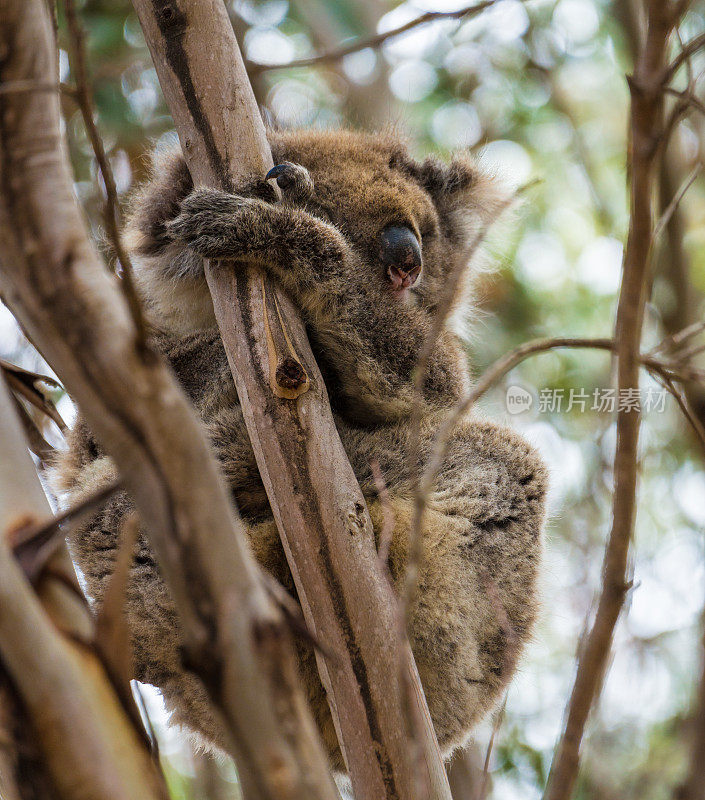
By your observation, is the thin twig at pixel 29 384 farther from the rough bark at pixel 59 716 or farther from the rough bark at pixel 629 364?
the rough bark at pixel 629 364

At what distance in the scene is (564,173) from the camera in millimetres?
6219

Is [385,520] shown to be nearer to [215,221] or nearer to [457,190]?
[215,221]

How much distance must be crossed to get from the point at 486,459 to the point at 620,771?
2774mm

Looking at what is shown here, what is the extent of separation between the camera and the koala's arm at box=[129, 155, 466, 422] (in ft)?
6.43

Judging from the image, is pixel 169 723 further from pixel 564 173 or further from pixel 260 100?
pixel 564 173

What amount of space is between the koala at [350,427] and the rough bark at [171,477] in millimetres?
1072

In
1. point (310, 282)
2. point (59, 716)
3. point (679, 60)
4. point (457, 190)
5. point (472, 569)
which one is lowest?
point (472, 569)

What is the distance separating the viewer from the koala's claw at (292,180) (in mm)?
2098

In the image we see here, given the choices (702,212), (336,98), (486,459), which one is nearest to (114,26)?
(336,98)

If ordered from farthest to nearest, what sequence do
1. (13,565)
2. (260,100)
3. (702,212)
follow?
(702,212)
(260,100)
(13,565)

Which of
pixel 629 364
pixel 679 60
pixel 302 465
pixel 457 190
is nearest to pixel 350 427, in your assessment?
pixel 302 465

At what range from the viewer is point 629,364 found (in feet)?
4.11

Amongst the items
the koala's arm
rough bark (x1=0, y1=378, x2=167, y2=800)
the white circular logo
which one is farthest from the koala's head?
rough bark (x1=0, y1=378, x2=167, y2=800)

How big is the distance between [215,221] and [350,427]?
73 cm
